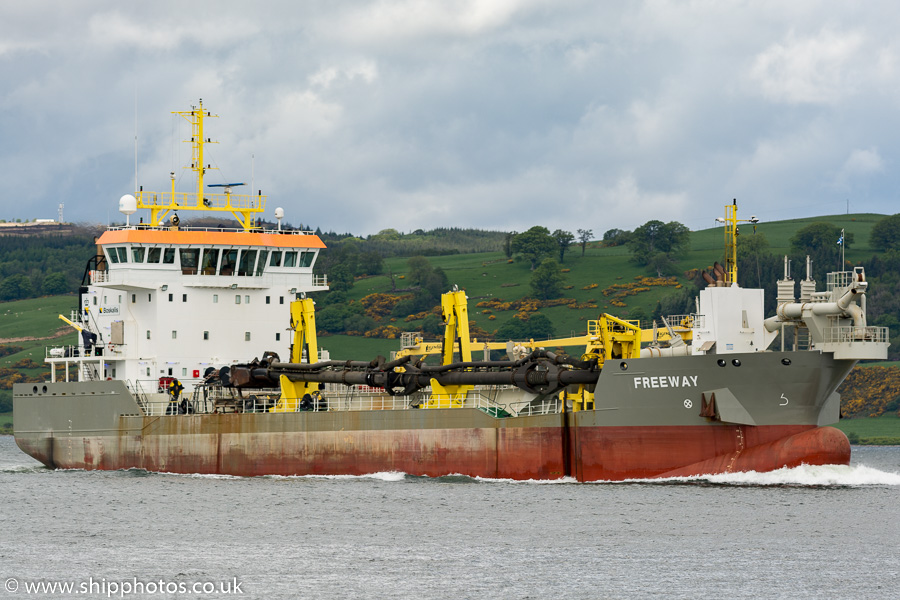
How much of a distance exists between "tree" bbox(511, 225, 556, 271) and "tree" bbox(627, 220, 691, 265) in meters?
8.26

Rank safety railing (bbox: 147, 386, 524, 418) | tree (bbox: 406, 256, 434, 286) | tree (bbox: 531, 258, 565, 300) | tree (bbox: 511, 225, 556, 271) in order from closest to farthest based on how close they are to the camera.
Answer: safety railing (bbox: 147, 386, 524, 418), tree (bbox: 531, 258, 565, 300), tree (bbox: 406, 256, 434, 286), tree (bbox: 511, 225, 556, 271)

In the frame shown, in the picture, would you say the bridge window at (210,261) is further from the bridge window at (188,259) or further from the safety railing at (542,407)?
the safety railing at (542,407)

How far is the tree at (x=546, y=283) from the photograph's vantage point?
111500 mm

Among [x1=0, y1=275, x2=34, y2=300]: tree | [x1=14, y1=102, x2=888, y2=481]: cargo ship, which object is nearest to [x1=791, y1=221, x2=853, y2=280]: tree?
[x1=0, y1=275, x2=34, y2=300]: tree

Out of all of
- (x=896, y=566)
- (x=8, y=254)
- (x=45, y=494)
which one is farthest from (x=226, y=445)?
(x=8, y=254)

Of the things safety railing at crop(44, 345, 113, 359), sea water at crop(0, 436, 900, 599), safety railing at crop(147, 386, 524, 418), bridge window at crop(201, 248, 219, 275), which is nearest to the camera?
sea water at crop(0, 436, 900, 599)

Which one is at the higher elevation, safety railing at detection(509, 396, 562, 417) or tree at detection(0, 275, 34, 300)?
tree at detection(0, 275, 34, 300)

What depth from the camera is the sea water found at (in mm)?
22094

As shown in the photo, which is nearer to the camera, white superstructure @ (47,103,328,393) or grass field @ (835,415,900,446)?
white superstructure @ (47,103,328,393)

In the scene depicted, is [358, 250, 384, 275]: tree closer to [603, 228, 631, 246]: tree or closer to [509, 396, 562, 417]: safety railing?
[603, 228, 631, 246]: tree

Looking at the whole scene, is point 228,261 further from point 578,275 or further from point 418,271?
point 578,275

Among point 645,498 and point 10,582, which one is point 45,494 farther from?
point 645,498

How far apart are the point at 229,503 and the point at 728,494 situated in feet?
38.6

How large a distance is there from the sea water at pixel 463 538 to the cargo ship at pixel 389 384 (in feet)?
2.90
